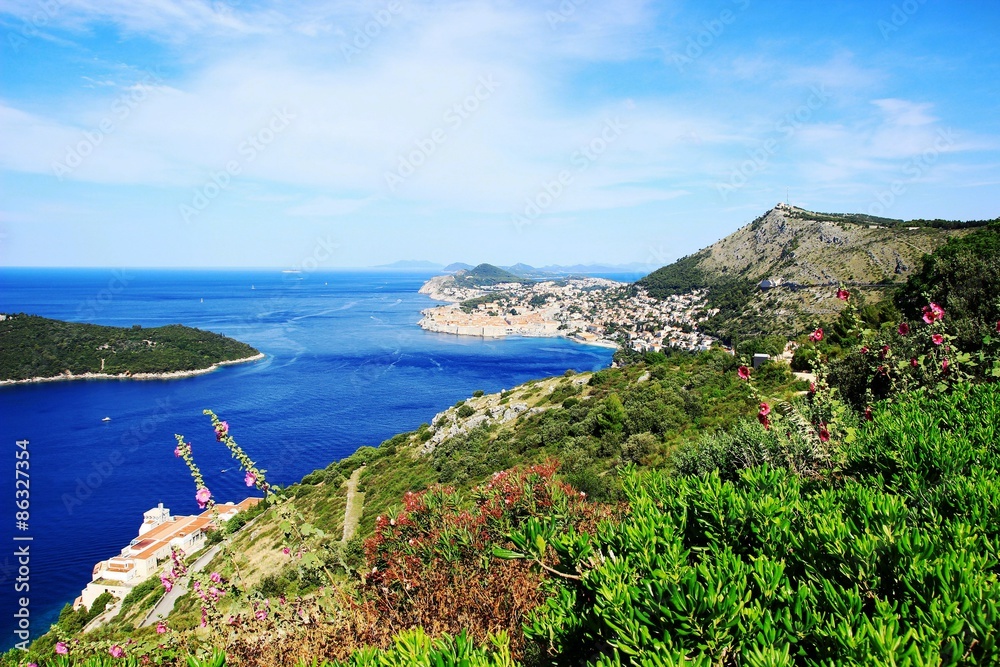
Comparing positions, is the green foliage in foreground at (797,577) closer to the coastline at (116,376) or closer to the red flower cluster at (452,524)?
the red flower cluster at (452,524)

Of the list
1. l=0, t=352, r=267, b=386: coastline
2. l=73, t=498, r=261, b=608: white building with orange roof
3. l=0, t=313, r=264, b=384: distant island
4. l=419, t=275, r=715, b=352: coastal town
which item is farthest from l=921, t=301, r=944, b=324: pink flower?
l=0, t=313, r=264, b=384: distant island

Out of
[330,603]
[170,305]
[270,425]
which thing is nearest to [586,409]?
[330,603]

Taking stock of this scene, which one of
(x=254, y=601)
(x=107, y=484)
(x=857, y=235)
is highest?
(x=857, y=235)

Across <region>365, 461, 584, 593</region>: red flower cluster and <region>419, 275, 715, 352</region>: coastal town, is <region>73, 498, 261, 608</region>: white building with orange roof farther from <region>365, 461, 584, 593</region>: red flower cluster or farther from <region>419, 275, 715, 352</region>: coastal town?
<region>419, 275, 715, 352</region>: coastal town

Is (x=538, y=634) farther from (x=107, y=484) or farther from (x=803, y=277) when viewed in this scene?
(x=803, y=277)

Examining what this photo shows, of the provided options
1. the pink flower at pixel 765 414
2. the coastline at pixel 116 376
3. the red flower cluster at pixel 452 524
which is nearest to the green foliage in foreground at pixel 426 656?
the red flower cluster at pixel 452 524

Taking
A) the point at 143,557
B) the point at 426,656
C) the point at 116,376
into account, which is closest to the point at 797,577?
the point at 426,656
